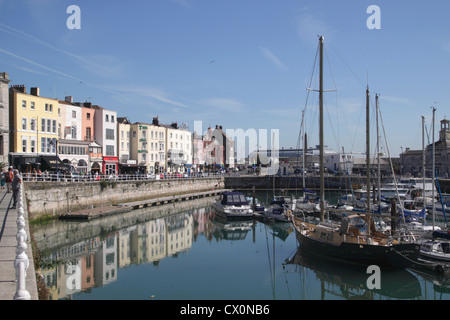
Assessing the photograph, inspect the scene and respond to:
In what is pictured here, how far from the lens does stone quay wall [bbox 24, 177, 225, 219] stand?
34000 millimetres

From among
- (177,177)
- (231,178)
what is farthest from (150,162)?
(231,178)

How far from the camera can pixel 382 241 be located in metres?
23.0

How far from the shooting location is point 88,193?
1671 inches

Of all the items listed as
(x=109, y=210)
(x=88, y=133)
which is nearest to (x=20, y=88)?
(x=88, y=133)

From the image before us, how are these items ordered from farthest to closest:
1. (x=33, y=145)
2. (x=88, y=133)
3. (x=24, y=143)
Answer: (x=88, y=133)
(x=33, y=145)
(x=24, y=143)

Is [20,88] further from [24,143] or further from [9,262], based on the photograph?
[9,262]

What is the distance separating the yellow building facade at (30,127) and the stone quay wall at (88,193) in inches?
267

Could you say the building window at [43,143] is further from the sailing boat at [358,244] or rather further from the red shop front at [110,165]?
the sailing boat at [358,244]

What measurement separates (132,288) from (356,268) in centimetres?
1210

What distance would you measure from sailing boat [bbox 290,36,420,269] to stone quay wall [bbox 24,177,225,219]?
20.8 metres

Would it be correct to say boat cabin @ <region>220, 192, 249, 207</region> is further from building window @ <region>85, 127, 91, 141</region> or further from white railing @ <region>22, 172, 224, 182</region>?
building window @ <region>85, 127, 91, 141</region>

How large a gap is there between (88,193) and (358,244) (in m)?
Answer: 30.2

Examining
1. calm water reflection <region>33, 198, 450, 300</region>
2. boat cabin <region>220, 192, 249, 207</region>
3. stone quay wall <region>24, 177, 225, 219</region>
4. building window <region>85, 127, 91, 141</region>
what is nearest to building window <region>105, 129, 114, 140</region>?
building window <region>85, 127, 91, 141</region>
